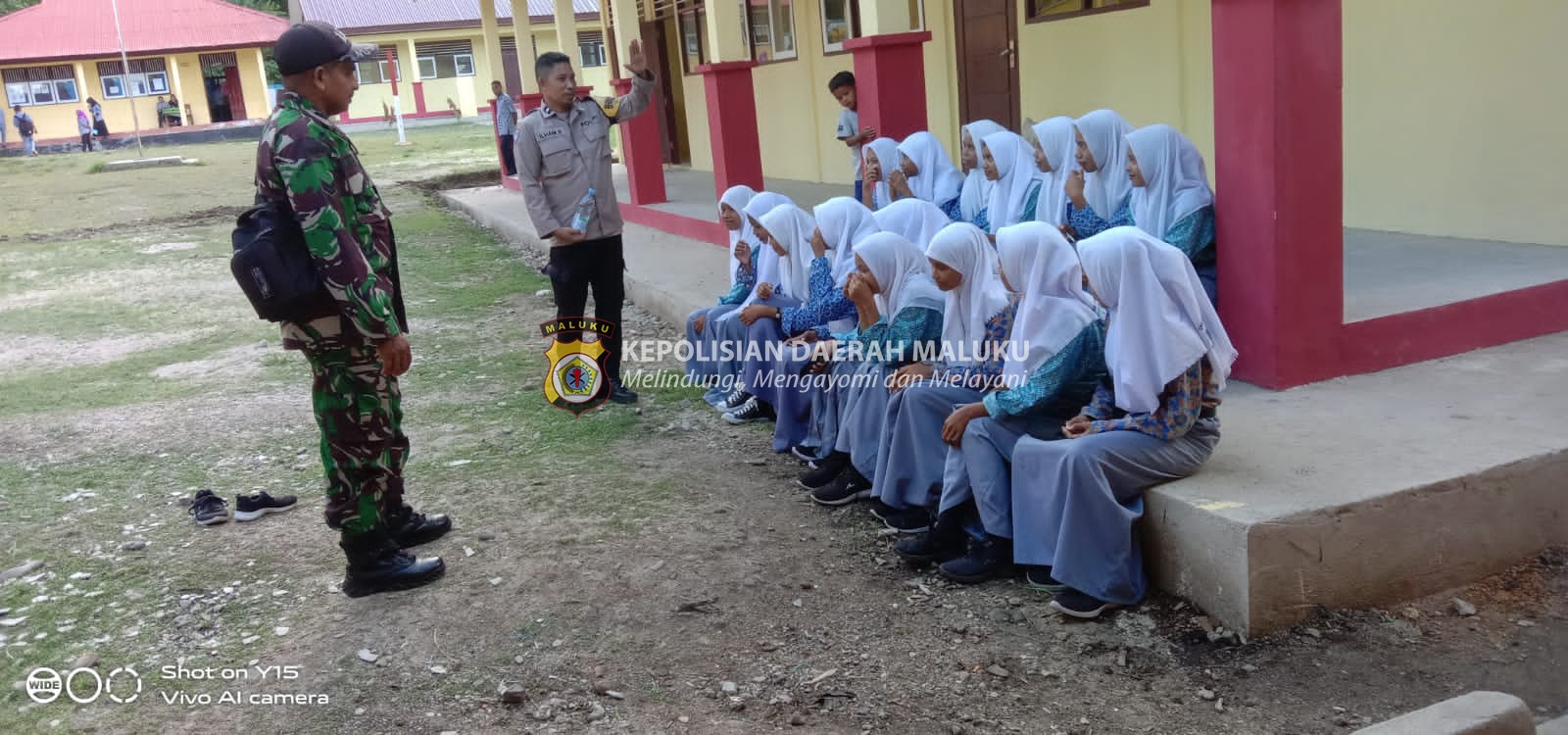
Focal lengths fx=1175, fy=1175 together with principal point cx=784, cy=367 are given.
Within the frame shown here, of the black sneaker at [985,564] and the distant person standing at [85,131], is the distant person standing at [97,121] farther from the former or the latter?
the black sneaker at [985,564]

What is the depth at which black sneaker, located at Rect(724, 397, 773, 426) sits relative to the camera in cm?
545

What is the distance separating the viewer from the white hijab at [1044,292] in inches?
136

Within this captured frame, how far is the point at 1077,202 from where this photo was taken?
17.2ft

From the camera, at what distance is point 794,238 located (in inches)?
204

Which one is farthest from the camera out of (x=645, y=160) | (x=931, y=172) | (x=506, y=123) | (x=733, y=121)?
(x=506, y=123)

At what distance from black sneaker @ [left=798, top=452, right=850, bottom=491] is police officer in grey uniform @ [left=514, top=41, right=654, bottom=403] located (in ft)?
5.75

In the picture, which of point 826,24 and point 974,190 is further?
point 826,24

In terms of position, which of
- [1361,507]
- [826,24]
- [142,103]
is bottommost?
[1361,507]

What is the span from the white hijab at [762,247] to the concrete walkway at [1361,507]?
89.7 inches

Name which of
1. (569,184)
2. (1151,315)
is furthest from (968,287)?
(569,184)

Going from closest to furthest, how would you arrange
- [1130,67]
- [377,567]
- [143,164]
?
[377,567] → [1130,67] → [143,164]

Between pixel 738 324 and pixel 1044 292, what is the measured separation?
2161mm

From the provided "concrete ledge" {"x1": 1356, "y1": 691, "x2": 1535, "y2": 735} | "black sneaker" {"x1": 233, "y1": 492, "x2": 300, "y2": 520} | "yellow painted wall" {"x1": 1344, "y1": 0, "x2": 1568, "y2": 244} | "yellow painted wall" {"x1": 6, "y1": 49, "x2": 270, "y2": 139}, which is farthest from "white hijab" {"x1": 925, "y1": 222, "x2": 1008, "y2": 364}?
"yellow painted wall" {"x1": 6, "y1": 49, "x2": 270, "y2": 139}

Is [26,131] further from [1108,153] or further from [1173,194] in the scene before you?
[1173,194]
